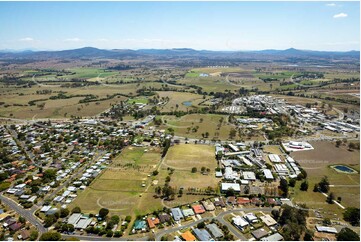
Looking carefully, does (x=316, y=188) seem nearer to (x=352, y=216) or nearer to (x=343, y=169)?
(x=352, y=216)

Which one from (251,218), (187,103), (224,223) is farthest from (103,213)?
(187,103)

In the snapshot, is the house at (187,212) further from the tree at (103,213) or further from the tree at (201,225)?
the tree at (103,213)

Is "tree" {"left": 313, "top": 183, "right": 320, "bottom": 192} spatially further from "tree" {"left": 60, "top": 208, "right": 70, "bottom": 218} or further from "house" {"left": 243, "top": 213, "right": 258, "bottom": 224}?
"tree" {"left": 60, "top": 208, "right": 70, "bottom": 218}

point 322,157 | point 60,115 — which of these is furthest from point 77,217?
point 60,115

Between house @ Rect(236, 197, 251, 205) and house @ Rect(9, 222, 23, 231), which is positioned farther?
house @ Rect(236, 197, 251, 205)

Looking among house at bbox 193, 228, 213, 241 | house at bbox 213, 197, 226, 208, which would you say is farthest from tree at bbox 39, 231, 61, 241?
house at bbox 213, 197, 226, 208

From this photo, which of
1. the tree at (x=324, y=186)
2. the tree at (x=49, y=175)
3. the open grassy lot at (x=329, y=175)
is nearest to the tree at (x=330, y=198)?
the open grassy lot at (x=329, y=175)

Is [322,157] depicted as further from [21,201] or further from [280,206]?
[21,201]
